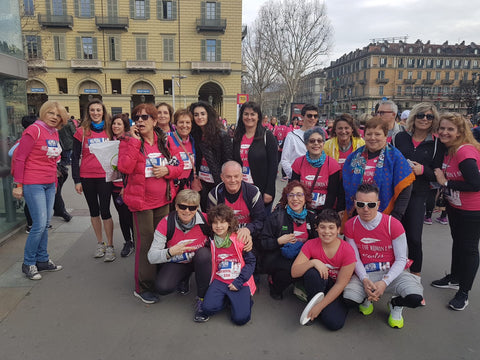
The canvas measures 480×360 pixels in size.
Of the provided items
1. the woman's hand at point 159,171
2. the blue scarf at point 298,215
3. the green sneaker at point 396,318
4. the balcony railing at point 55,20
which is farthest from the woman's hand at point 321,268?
the balcony railing at point 55,20

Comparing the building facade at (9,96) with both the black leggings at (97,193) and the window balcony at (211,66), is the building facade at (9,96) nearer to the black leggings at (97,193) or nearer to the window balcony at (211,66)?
the black leggings at (97,193)

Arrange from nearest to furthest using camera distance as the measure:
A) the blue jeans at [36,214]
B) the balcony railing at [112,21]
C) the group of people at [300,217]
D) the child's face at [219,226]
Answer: the group of people at [300,217] < the child's face at [219,226] < the blue jeans at [36,214] < the balcony railing at [112,21]

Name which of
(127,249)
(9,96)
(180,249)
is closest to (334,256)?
(180,249)

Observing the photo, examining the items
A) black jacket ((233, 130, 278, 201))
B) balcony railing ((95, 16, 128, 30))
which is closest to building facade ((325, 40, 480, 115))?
balcony railing ((95, 16, 128, 30))

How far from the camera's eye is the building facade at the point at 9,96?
4.71m

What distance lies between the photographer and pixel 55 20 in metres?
31.0

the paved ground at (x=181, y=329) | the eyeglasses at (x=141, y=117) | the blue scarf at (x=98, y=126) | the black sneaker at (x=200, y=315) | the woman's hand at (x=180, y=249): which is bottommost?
the paved ground at (x=181, y=329)

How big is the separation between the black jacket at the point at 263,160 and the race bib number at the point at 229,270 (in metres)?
1.21

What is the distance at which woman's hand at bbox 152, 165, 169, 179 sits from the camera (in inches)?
128

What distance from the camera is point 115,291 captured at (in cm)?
347

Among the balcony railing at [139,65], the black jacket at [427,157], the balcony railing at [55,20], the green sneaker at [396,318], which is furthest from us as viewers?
the balcony railing at [139,65]

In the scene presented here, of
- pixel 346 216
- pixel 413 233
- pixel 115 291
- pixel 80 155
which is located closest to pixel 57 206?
pixel 80 155

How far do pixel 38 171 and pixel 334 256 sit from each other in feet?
11.0

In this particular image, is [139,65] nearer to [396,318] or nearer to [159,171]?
[159,171]
